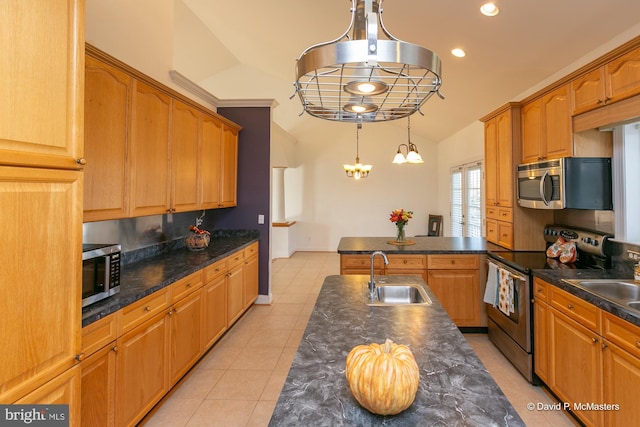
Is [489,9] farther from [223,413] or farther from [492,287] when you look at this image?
[223,413]

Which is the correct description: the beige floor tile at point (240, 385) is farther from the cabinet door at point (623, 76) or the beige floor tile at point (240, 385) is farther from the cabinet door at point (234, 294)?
the cabinet door at point (623, 76)

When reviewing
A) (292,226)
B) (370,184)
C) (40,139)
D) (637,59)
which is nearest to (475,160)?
(370,184)

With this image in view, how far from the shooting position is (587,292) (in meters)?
1.84

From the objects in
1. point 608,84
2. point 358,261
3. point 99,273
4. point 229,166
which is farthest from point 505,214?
point 99,273

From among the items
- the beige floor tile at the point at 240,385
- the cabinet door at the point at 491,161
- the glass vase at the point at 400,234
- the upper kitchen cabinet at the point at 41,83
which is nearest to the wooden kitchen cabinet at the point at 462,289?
the glass vase at the point at 400,234

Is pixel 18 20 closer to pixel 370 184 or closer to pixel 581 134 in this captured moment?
pixel 581 134

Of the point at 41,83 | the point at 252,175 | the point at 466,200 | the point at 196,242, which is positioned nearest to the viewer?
the point at 41,83

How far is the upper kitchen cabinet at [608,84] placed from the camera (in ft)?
6.21

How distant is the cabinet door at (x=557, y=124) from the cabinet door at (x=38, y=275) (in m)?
3.18

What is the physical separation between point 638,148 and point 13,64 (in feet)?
11.4

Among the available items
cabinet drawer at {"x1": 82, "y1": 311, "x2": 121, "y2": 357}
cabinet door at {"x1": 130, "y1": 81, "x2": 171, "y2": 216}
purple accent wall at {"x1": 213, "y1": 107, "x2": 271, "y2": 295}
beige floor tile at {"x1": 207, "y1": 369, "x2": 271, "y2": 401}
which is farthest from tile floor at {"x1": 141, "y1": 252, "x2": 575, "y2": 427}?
cabinet door at {"x1": 130, "y1": 81, "x2": 171, "y2": 216}

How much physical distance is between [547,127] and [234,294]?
11.0 feet

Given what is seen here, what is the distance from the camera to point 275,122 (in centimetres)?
689

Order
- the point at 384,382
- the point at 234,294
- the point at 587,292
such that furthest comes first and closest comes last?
the point at 234,294
the point at 587,292
the point at 384,382
